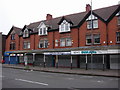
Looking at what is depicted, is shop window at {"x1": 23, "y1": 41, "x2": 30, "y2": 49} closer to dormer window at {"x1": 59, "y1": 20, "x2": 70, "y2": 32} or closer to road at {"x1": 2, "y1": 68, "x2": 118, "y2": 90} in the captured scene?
dormer window at {"x1": 59, "y1": 20, "x2": 70, "y2": 32}

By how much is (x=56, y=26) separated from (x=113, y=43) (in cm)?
1283

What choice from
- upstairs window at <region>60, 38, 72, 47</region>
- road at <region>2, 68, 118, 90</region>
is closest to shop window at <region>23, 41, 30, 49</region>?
upstairs window at <region>60, 38, 72, 47</region>

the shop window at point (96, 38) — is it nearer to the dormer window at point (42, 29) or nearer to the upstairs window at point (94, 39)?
the upstairs window at point (94, 39)

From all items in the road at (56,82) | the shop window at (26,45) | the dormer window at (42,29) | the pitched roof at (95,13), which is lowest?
the road at (56,82)

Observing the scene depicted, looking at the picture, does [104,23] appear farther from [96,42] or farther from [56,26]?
[56,26]

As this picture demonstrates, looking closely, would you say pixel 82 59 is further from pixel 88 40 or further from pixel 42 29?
pixel 42 29

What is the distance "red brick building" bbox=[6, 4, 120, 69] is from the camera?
22156 millimetres

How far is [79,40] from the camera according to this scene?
25.5m

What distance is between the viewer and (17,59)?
118 ft

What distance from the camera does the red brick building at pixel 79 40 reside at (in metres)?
22.2

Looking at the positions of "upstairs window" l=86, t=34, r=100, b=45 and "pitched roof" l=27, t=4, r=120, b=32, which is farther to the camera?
"pitched roof" l=27, t=4, r=120, b=32

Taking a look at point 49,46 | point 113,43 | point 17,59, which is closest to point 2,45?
point 17,59

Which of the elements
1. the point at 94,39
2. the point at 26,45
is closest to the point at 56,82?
the point at 94,39

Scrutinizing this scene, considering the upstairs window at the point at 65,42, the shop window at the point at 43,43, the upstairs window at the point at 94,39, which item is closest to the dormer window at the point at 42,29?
the shop window at the point at 43,43
